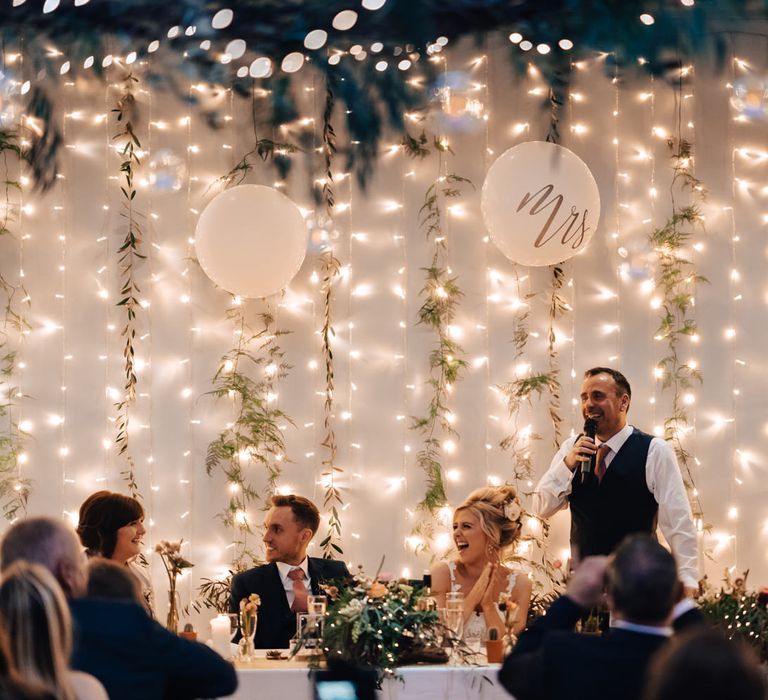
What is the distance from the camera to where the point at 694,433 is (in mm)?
5703

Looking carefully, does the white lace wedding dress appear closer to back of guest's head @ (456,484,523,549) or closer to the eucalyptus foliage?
back of guest's head @ (456,484,523,549)

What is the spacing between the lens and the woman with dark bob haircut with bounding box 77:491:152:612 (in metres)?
4.37

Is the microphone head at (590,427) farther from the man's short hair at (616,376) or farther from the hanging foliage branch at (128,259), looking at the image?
the hanging foliage branch at (128,259)

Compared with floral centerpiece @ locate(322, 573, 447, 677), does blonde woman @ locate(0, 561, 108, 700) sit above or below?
above

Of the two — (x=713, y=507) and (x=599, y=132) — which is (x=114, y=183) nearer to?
(x=599, y=132)

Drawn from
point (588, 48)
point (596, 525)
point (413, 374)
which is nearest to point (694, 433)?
point (596, 525)

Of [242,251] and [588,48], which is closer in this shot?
[242,251]

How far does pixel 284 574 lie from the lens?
4.89 metres

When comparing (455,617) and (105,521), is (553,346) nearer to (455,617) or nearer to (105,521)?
(455,617)

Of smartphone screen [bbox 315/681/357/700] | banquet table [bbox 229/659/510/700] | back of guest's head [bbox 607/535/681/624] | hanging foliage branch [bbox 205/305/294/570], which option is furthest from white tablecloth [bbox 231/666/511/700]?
hanging foliage branch [bbox 205/305/294/570]

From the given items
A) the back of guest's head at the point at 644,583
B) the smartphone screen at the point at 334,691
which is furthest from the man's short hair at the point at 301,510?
the back of guest's head at the point at 644,583

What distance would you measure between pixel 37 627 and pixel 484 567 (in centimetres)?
298

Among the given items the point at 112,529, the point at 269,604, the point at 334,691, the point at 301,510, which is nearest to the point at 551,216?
the point at 301,510

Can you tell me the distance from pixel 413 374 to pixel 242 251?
3.73 feet
